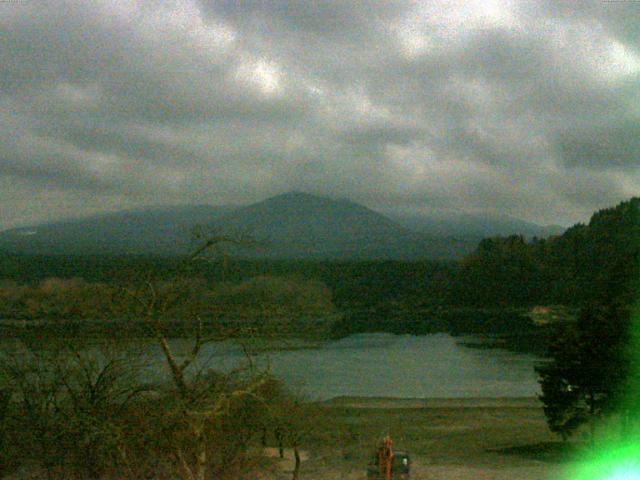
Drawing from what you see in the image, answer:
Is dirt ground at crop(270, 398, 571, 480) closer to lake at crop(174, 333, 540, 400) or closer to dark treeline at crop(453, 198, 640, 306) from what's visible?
lake at crop(174, 333, 540, 400)

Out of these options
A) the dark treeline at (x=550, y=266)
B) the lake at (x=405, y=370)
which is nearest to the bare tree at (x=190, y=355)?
the lake at (x=405, y=370)

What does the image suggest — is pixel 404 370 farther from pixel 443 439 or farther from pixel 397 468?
pixel 397 468

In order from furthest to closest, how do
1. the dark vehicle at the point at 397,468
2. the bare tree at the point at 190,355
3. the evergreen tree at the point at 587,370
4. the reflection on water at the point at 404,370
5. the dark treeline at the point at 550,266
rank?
the dark treeline at the point at 550,266 → the reflection on water at the point at 404,370 → the evergreen tree at the point at 587,370 → the dark vehicle at the point at 397,468 → the bare tree at the point at 190,355

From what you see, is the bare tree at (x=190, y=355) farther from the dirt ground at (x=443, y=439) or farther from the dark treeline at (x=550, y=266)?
the dark treeline at (x=550, y=266)

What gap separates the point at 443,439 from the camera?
2355 centimetres

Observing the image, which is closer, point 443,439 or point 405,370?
point 443,439

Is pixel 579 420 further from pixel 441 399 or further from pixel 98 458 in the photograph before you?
pixel 441 399

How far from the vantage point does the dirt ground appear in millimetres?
16719

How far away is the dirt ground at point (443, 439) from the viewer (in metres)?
16.7

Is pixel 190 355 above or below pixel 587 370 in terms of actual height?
above

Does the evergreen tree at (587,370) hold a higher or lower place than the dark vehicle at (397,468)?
higher

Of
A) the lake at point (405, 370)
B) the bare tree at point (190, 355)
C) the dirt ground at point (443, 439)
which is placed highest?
the bare tree at point (190, 355)

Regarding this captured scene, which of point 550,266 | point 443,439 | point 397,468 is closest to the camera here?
point 397,468

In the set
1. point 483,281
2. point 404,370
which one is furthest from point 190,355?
point 483,281
